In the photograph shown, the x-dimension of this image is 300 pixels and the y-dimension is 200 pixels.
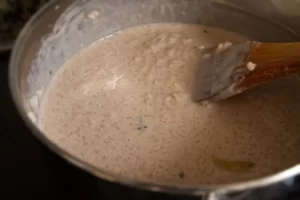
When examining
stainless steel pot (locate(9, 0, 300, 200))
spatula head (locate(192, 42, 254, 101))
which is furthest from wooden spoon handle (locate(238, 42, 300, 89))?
stainless steel pot (locate(9, 0, 300, 200))

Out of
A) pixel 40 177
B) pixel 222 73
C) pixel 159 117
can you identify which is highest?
pixel 222 73

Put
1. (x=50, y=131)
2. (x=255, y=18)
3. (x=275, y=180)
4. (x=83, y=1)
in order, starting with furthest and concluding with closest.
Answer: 1. (x=255, y=18)
2. (x=83, y=1)
3. (x=50, y=131)
4. (x=275, y=180)

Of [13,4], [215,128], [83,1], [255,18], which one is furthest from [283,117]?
[13,4]

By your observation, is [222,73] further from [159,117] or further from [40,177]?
[40,177]

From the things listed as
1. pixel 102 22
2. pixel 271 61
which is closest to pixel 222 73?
pixel 271 61

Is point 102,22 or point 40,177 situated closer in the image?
point 40,177

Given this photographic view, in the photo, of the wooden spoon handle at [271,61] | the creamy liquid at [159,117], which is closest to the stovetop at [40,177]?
the creamy liquid at [159,117]

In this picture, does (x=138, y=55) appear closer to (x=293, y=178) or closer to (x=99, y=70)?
(x=99, y=70)
